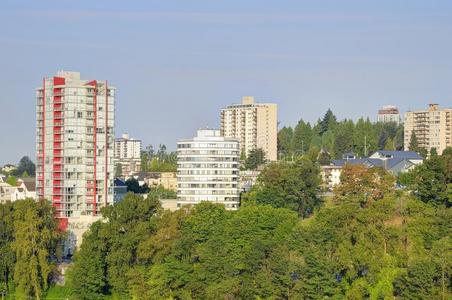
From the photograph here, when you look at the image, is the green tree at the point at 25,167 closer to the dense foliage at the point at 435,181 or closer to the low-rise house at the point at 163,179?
the low-rise house at the point at 163,179

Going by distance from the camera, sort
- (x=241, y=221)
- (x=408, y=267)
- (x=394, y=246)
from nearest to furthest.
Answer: (x=408, y=267) → (x=394, y=246) → (x=241, y=221)

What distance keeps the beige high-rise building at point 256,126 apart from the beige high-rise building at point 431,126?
15334 millimetres

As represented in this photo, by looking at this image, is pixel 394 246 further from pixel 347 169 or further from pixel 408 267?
pixel 347 169

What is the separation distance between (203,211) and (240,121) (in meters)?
60.8

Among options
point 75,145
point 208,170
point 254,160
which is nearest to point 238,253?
point 75,145

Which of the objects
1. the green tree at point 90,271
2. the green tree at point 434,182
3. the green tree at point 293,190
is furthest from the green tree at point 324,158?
the green tree at point 90,271

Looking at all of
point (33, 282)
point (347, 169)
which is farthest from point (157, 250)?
point (347, 169)

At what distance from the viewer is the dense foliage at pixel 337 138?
341 ft

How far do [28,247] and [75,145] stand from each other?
1327 centimetres

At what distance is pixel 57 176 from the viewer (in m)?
63.7

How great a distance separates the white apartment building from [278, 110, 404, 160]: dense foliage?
23760mm

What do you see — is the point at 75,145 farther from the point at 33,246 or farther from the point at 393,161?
the point at 393,161

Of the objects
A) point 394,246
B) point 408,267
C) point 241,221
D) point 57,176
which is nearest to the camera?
point 408,267

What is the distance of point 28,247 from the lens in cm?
5134
